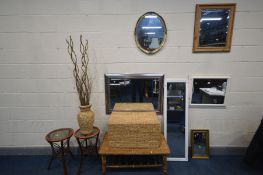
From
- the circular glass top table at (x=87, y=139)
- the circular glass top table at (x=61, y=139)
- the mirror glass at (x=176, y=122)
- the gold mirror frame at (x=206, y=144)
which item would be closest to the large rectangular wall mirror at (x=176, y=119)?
the mirror glass at (x=176, y=122)

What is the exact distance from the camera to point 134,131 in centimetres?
182

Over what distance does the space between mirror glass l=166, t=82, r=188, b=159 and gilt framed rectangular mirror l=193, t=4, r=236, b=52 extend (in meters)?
0.63

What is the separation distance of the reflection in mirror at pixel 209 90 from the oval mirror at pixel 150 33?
689 mm

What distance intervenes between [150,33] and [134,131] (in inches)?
48.2

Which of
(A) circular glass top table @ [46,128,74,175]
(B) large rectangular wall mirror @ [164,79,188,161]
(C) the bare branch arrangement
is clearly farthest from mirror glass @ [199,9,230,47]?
(A) circular glass top table @ [46,128,74,175]

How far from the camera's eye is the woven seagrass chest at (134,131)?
1.80 m

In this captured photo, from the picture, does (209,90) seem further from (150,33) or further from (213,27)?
(150,33)

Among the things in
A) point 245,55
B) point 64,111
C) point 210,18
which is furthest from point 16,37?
point 245,55

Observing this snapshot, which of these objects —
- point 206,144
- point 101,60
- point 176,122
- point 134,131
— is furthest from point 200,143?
point 101,60

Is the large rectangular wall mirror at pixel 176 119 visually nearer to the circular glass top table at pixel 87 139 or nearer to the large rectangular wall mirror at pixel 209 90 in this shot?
the large rectangular wall mirror at pixel 209 90

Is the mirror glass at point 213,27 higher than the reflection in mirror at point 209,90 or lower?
higher

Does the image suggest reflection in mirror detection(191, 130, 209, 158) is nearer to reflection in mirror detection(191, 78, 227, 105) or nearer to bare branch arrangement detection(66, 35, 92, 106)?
reflection in mirror detection(191, 78, 227, 105)

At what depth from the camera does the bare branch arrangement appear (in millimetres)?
2084

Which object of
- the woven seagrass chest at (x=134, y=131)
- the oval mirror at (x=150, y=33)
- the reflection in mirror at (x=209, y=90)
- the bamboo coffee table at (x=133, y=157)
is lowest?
the bamboo coffee table at (x=133, y=157)
